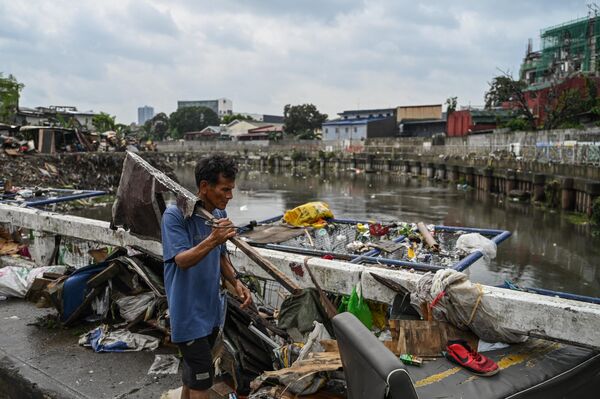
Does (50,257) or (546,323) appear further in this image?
(50,257)

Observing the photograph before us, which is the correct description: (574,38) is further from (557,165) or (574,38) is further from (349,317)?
(349,317)

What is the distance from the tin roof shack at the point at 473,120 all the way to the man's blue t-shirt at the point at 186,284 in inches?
1773

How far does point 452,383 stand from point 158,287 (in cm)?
225

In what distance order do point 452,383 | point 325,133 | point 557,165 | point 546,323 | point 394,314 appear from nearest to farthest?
point 452,383
point 546,323
point 394,314
point 557,165
point 325,133

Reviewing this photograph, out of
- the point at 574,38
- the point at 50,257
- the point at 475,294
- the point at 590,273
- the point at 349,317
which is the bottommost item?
the point at 590,273

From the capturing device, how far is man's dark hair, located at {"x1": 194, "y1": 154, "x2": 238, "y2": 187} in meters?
2.52

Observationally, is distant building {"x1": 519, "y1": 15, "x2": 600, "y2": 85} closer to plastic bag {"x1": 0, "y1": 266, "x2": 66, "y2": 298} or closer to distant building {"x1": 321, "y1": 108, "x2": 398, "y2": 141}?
distant building {"x1": 321, "y1": 108, "x2": 398, "y2": 141}

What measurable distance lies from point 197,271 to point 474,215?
63.2 feet

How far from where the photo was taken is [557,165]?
20766 mm

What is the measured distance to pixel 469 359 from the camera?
239cm

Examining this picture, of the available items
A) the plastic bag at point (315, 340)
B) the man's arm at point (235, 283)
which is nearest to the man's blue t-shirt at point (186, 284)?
the man's arm at point (235, 283)

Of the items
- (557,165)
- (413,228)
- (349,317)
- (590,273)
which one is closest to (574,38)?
(557,165)

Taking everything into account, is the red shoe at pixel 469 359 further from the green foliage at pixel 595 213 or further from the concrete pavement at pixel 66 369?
the green foliage at pixel 595 213

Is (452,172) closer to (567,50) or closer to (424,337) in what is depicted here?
(567,50)
